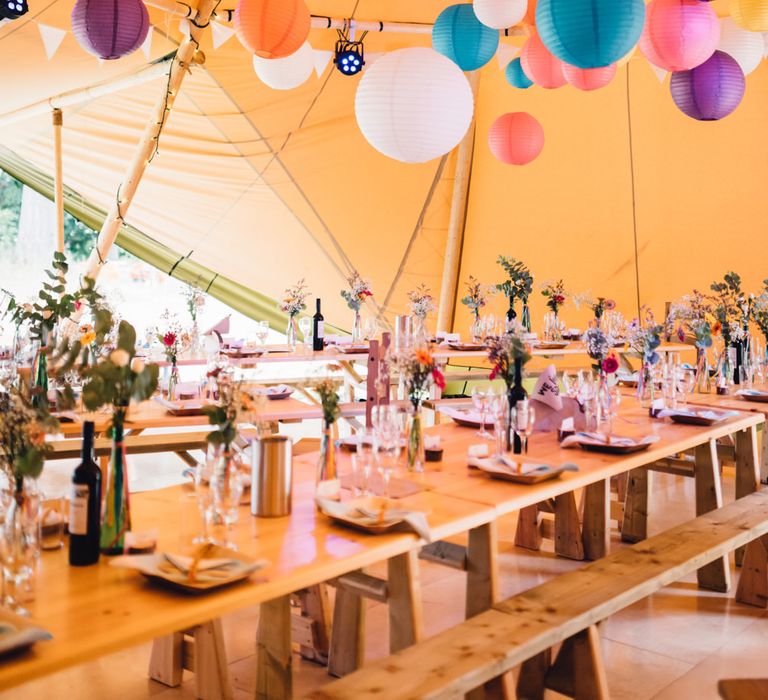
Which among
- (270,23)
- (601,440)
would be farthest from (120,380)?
(270,23)

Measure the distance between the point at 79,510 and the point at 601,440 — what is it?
73.0 inches

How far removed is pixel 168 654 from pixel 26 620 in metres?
1.45

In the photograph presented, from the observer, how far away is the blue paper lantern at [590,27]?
3.33 meters

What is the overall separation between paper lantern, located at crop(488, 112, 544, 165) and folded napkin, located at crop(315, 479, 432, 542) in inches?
168

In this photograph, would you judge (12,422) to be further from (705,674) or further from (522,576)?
(522,576)

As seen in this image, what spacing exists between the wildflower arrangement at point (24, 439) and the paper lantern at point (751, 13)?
3.62m

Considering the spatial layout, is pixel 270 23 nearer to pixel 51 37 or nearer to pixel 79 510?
pixel 79 510

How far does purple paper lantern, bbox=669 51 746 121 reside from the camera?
14.8 feet

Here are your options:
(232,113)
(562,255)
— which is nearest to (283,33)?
(232,113)

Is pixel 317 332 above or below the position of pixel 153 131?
below

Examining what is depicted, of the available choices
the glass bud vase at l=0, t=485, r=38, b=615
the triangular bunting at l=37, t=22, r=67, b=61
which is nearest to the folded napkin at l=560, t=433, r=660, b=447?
the glass bud vase at l=0, t=485, r=38, b=615

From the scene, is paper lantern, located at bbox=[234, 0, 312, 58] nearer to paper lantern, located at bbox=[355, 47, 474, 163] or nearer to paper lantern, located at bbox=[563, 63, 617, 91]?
paper lantern, located at bbox=[355, 47, 474, 163]

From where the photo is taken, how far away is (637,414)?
3.99m

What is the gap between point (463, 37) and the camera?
479cm
